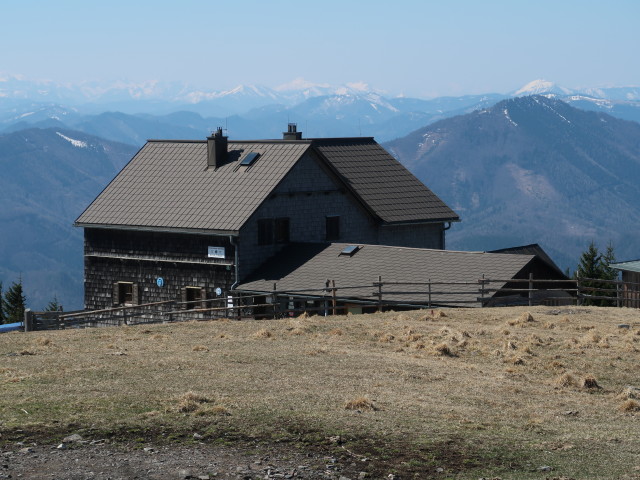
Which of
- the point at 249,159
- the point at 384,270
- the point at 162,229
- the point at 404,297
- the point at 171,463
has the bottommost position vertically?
the point at 171,463

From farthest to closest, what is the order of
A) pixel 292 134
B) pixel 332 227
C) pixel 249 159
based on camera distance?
pixel 292 134 → pixel 332 227 → pixel 249 159

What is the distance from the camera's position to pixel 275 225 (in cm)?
5172

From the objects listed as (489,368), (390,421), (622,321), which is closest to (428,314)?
(622,321)

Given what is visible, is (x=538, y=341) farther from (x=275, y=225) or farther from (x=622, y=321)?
(x=275, y=225)

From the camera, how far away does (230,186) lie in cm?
5266

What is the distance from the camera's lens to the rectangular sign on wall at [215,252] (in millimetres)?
50188

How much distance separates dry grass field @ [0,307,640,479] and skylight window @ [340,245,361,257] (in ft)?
42.3

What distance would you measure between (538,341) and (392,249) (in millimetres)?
17570

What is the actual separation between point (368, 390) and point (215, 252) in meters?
27.6

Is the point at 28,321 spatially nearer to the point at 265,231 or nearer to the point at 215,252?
the point at 215,252

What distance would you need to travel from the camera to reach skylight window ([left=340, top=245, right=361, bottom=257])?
48906 millimetres

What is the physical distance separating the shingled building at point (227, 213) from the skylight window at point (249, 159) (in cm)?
6

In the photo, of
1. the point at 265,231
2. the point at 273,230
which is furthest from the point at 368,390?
the point at 273,230

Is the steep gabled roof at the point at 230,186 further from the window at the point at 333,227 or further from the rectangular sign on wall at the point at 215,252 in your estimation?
the window at the point at 333,227
